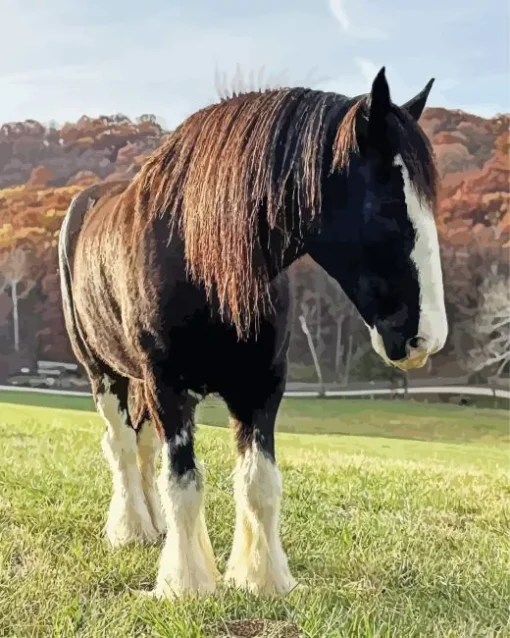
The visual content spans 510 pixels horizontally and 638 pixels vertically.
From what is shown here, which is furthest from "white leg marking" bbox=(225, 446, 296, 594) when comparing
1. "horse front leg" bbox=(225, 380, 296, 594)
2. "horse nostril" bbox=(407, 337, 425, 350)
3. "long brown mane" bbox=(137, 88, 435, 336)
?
"horse nostril" bbox=(407, 337, 425, 350)

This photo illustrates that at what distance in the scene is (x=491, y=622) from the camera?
1255 millimetres

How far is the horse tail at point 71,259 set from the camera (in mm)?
1712

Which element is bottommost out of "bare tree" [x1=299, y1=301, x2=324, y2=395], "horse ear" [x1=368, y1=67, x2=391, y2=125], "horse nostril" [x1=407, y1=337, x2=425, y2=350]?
"bare tree" [x1=299, y1=301, x2=324, y2=395]

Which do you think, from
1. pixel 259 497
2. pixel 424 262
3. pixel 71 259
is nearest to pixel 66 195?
pixel 71 259

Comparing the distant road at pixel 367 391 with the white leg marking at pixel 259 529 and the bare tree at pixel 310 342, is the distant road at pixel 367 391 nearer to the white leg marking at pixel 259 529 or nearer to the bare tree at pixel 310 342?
the bare tree at pixel 310 342

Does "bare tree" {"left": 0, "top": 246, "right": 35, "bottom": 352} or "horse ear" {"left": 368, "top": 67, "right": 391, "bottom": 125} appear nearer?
"horse ear" {"left": 368, "top": 67, "right": 391, "bottom": 125}

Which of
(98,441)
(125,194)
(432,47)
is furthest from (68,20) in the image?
(98,441)

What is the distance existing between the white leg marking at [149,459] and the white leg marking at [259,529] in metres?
0.38

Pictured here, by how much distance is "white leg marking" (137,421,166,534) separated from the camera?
1706mm

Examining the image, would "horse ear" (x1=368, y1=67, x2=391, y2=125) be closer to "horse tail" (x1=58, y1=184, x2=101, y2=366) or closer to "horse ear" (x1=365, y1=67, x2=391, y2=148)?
"horse ear" (x1=365, y1=67, x2=391, y2=148)

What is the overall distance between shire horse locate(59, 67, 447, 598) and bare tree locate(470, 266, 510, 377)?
71 cm

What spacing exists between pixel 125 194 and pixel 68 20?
50 centimetres

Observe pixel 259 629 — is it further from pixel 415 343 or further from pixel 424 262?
pixel 424 262

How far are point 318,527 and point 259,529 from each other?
0.28 metres
